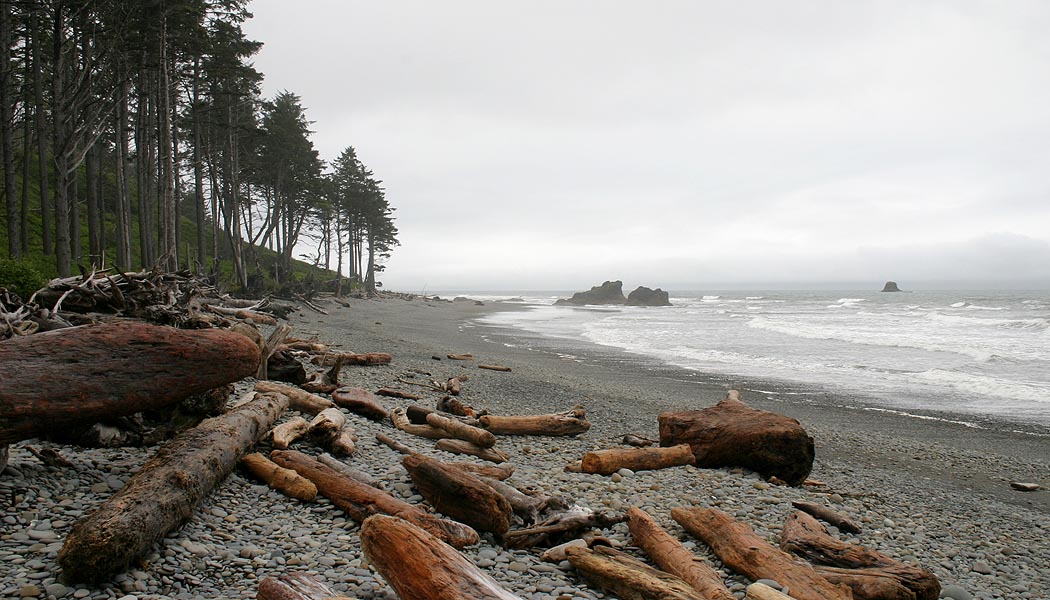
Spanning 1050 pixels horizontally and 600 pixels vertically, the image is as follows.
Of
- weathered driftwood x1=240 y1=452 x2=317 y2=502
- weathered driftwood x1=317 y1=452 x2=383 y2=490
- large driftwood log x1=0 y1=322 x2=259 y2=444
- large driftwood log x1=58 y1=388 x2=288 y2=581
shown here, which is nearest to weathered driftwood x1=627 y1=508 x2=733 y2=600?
weathered driftwood x1=317 y1=452 x2=383 y2=490

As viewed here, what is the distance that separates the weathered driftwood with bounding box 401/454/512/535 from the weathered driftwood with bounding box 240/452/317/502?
0.79 m

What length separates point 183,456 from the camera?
3953mm

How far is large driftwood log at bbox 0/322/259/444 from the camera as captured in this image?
3336 millimetres

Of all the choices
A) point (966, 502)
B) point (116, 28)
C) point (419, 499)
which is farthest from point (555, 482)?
point (116, 28)

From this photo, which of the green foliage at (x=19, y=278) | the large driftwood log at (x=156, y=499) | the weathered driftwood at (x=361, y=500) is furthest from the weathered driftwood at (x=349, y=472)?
the green foliage at (x=19, y=278)

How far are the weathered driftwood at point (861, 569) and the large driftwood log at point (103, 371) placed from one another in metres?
4.67

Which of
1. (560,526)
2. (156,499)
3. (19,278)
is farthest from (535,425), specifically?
(19,278)

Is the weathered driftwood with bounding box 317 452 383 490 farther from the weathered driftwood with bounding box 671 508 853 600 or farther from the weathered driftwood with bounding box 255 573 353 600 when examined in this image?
the weathered driftwood with bounding box 671 508 853 600

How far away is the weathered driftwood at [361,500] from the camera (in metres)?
4.00

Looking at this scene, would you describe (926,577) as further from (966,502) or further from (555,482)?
(966,502)

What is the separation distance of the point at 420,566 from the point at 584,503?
8.42ft

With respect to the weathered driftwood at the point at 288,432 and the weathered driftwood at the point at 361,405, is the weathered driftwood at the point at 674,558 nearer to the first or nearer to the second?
the weathered driftwood at the point at 288,432

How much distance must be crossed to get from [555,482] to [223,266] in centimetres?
3654

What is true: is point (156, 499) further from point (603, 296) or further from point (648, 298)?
point (603, 296)
